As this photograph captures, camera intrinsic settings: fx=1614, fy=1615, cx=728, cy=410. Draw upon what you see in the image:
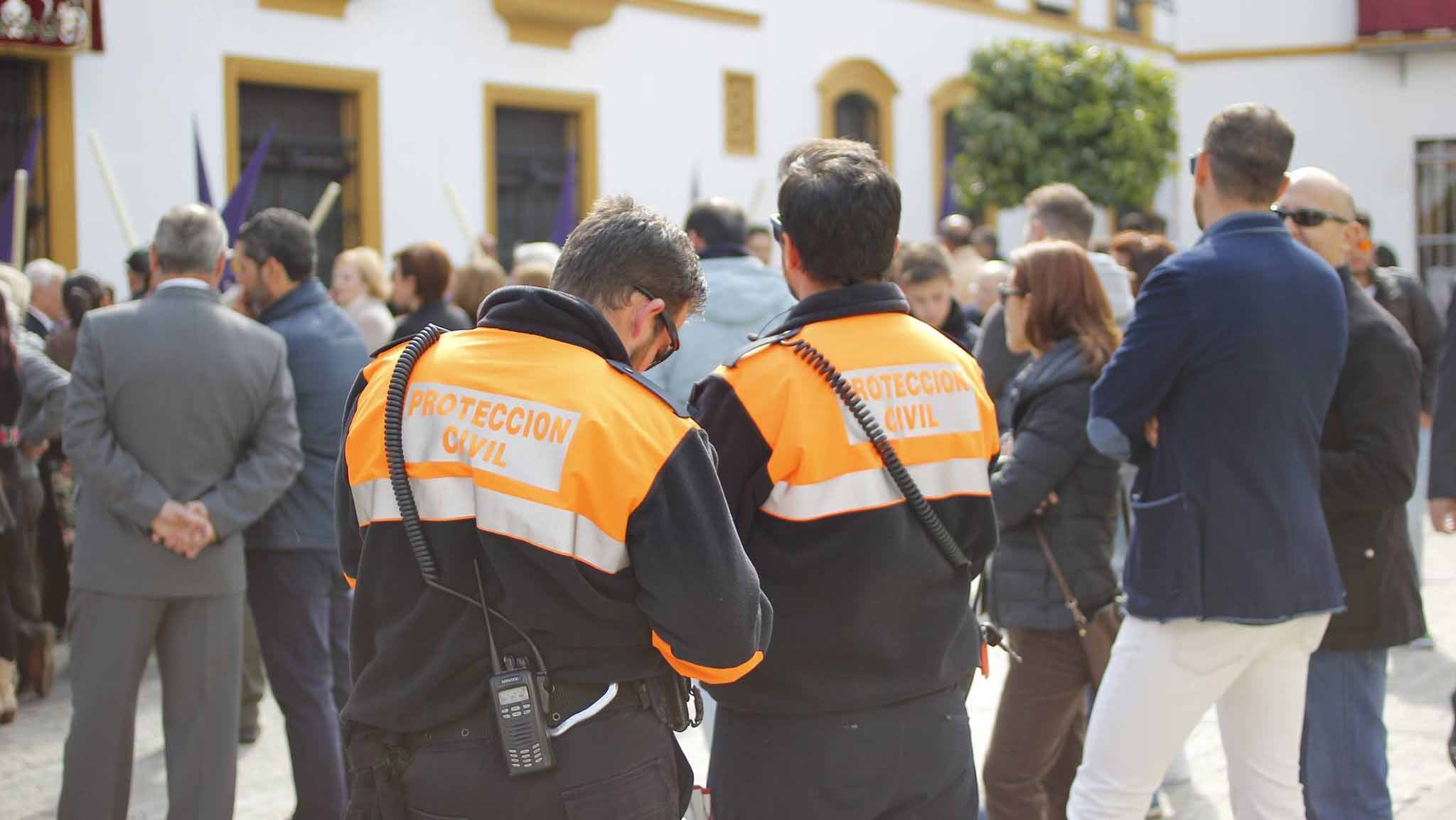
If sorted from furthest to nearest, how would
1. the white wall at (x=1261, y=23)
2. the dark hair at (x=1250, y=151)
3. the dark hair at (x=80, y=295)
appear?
the white wall at (x=1261, y=23), the dark hair at (x=80, y=295), the dark hair at (x=1250, y=151)

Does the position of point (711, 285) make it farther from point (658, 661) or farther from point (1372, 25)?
point (1372, 25)

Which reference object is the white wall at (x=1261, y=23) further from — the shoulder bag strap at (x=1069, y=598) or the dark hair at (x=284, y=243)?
the shoulder bag strap at (x=1069, y=598)

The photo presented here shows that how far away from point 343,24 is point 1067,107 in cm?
945

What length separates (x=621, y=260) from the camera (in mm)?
2639

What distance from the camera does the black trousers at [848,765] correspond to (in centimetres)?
297

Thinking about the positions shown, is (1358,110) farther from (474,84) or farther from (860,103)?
(474,84)

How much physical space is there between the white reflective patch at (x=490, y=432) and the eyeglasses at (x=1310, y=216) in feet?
7.99

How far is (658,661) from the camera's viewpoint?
8.54 ft

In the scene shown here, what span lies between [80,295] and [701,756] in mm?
3905

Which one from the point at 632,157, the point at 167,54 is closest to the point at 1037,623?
the point at 167,54

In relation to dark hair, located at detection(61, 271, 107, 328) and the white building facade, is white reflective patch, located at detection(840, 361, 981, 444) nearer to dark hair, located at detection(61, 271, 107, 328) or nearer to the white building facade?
dark hair, located at detection(61, 271, 107, 328)

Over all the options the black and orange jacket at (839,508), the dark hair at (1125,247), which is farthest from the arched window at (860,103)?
the black and orange jacket at (839,508)

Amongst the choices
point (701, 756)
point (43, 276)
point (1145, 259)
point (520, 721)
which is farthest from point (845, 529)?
point (43, 276)

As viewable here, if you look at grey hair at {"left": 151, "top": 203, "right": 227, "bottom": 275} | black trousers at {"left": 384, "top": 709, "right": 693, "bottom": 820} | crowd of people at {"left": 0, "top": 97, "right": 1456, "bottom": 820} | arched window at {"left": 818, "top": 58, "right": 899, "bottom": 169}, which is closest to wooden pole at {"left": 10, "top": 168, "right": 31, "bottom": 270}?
crowd of people at {"left": 0, "top": 97, "right": 1456, "bottom": 820}
